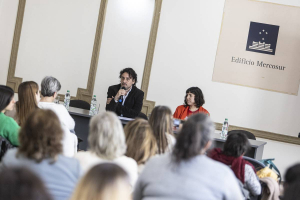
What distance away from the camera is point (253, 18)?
21.0ft

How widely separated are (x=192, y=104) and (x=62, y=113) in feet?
7.74

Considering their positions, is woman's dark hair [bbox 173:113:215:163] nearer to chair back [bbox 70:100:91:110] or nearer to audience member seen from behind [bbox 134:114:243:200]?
audience member seen from behind [bbox 134:114:243:200]

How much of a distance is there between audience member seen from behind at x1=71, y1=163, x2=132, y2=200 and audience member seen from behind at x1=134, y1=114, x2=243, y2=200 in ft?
2.12

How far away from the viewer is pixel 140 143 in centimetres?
227

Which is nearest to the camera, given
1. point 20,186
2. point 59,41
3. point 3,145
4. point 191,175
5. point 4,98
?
point 20,186

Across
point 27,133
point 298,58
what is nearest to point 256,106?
point 298,58

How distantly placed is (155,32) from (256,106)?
2068 mm

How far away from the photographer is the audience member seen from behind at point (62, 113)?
3.19m

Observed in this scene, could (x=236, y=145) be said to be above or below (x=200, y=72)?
below

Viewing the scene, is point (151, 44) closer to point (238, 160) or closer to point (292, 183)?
point (238, 160)

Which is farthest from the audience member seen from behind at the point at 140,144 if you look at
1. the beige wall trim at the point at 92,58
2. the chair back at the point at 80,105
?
the beige wall trim at the point at 92,58

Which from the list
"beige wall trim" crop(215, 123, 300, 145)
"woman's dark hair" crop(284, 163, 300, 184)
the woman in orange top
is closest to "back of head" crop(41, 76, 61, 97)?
the woman in orange top

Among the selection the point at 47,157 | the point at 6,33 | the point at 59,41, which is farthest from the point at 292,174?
the point at 6,33

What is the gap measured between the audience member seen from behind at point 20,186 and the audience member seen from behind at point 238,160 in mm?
2207
